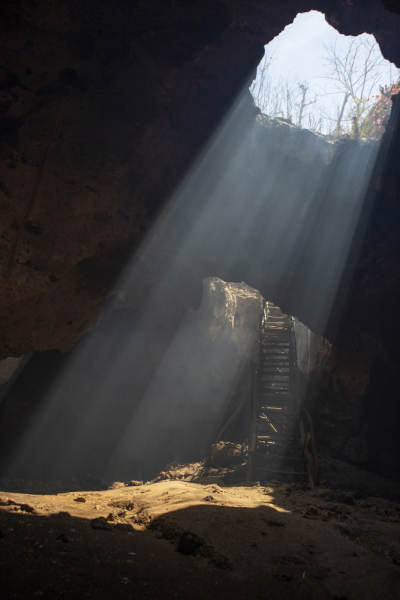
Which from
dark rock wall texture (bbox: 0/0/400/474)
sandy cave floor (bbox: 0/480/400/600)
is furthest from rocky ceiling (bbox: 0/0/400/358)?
sandy cave floor (bbox: 0/480/400/600)

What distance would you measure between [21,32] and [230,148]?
396cm

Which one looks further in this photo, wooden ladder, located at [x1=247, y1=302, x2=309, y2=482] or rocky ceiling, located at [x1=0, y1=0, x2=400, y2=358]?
wooden ladder, located at [x1=247, y1=302, x2=309, y2=482]

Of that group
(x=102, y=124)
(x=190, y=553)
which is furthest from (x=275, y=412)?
(x=102, y=124)

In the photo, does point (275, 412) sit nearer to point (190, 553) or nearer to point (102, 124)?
point (190, 553)

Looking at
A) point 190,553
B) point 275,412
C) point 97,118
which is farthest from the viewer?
point 275,412

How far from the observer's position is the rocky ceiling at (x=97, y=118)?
4273 mm

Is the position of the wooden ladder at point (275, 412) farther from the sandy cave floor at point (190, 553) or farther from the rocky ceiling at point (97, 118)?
the rocky ceiling at point (97, 118)

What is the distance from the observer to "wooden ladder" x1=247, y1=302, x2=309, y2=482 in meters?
7.84

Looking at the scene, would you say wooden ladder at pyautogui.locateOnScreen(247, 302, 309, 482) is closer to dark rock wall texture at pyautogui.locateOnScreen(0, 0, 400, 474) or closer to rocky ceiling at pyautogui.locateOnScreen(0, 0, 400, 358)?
dark rock wall texture at pyautogui.locateOnScreen(0, 0, 400, 474)

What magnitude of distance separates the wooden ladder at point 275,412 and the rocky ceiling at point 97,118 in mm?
5681

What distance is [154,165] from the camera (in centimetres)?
554

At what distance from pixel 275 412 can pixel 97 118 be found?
29.7 ft

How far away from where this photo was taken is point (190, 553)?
2422 millimetres

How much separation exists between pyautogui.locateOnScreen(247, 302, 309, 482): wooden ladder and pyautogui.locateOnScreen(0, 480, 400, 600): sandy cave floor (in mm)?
4056
